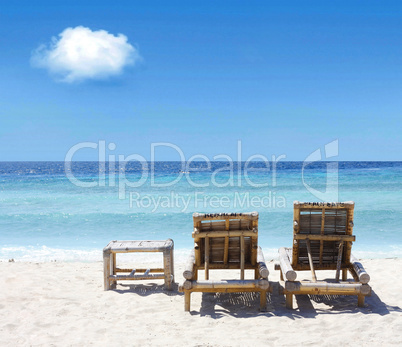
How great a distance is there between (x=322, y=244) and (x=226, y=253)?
4.81ft

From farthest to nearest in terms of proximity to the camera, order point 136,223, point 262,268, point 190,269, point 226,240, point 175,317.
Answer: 1. point 136,223
2. point 226,240
3. point 190,269
4. point 262,268
5. point 175,317

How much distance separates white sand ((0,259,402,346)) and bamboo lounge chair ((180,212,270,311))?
0.36 meters

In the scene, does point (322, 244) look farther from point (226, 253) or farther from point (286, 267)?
point (226, 253)

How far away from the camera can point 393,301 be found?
4949 millimetres

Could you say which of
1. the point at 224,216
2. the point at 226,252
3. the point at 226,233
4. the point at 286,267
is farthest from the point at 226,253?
the point at 286,267

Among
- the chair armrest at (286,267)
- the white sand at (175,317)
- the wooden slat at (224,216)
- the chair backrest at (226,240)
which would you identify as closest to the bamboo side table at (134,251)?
the white sand at (175,317)

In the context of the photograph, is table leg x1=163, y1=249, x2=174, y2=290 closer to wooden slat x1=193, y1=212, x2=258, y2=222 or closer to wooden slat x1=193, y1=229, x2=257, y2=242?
wooden slat x1=193, y1=229, x2=257, y2=242

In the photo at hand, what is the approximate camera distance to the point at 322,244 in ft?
17.1

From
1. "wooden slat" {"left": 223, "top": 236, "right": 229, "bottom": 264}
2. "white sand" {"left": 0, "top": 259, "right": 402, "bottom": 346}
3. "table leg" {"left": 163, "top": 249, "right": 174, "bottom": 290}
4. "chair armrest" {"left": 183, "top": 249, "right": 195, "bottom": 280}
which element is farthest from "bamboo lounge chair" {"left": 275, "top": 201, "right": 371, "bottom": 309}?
"table leg" {"left": 163, "top": 249, "right": 174, "bottom": 290}

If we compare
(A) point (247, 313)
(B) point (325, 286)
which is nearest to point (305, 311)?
(B) point (325, 286)

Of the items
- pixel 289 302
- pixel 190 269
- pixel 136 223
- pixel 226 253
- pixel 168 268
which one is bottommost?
pixel 136 223

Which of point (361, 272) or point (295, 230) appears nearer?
point (361, 272)

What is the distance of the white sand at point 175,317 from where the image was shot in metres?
3.83

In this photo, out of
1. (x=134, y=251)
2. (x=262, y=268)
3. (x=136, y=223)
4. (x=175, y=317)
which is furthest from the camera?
(x=136, y=223)
